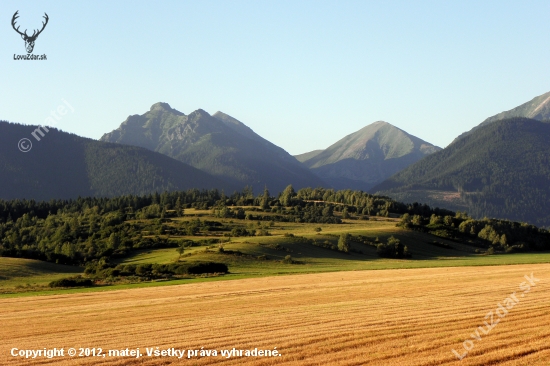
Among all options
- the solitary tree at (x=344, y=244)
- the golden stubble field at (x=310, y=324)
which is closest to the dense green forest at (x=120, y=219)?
the solitary tree at (x=344, y=244)

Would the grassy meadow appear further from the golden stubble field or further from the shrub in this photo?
the golden stubble field

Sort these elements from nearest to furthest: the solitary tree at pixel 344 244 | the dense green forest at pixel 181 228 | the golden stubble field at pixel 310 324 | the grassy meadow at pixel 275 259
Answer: the golden stubble field at pixel 310 324 < the grassy meadow at pixel 275 259 < the dense green forest at pixel 181 228 < the solitary tree at pixel 344 244

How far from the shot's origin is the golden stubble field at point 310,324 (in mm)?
19078

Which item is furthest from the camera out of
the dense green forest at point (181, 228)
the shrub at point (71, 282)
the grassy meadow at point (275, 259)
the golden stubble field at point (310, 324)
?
the dense green forest at point (181, 228)

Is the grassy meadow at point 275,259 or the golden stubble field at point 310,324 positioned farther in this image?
the grassy meadow at point 275,259

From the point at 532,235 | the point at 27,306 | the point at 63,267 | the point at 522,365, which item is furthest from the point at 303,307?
the point at 532,235

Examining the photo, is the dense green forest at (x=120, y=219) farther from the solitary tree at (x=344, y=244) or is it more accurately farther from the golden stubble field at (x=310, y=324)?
the golden stubble field at (x=310, y=324)

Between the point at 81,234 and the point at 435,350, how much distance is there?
11892 centimetres

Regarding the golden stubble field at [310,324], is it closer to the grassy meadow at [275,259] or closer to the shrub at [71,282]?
the shrub at [71,282]

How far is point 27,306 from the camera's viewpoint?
38562 mm

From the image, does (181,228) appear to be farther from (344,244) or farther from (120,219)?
(344,244)

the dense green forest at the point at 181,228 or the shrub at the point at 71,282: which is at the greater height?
the dense green forest at the point at 181,228

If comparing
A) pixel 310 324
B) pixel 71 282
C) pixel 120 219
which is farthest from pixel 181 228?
pixel 310 324

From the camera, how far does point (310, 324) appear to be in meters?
25.2
